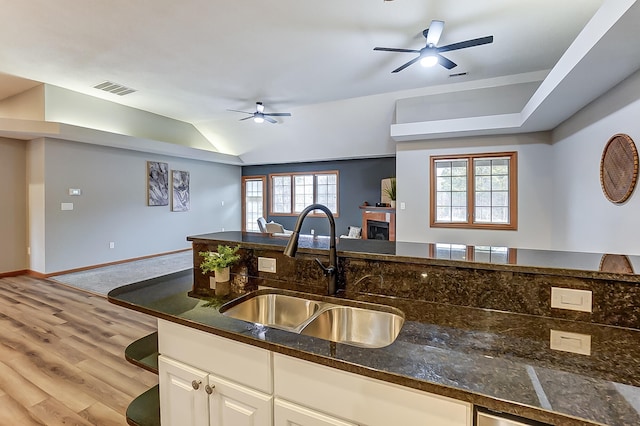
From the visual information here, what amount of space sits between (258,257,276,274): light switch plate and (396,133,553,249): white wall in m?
4.50

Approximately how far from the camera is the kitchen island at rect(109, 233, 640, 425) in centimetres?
67

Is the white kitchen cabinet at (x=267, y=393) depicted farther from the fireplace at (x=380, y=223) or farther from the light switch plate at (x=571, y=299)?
the fireplace at (x=380, y=223)

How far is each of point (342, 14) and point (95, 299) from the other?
4.68m

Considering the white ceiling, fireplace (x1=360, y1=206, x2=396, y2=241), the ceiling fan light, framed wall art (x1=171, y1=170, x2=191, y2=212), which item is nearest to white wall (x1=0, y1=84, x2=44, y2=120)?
the white ceiling

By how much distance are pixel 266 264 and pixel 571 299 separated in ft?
4.53

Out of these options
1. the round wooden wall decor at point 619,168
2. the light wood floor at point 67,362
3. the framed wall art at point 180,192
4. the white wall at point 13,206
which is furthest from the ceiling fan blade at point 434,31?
the white wall at point 13,206

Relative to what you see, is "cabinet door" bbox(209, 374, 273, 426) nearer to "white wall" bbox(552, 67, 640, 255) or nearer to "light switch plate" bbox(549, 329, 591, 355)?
"light switch plate" bbox(549, 329, 591, 355)

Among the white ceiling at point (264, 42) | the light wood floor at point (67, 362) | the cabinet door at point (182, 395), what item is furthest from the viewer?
the white ceiling at point (264, 42)

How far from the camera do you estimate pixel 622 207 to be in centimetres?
294

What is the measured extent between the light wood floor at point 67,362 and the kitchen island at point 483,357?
139 cm

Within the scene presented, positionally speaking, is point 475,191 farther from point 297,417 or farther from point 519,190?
point 297,417

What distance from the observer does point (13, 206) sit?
518 cm

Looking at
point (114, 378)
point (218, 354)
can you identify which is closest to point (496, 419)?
point (218, 354)

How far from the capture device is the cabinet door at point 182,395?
1.17 metres
